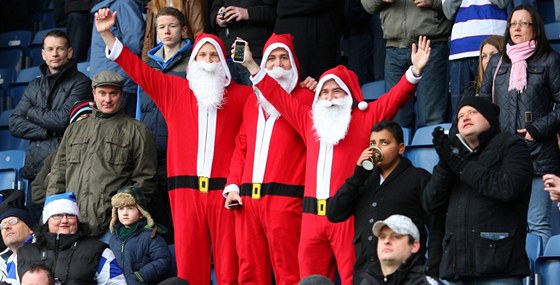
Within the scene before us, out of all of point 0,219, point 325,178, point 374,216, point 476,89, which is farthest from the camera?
point 0,219

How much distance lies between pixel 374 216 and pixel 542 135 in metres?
1.37

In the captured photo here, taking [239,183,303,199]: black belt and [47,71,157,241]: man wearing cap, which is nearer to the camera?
[239,183,303,199]: black belt

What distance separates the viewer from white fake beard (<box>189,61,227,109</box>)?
31.4 ft

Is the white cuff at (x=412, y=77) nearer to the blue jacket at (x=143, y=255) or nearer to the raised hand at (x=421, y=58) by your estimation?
the raised hand at (x=421, y=58)

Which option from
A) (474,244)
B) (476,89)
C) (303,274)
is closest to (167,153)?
(303,274)

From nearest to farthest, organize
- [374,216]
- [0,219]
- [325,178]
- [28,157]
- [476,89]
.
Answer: [374,216] < [325,178] < [476,89] < [0,219] < [28,157]

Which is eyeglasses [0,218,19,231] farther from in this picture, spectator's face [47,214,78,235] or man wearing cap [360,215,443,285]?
man wearing cap [360,215,443,285]

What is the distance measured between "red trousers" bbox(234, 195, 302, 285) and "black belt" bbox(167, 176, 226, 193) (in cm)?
32

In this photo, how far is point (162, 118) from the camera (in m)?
10.6

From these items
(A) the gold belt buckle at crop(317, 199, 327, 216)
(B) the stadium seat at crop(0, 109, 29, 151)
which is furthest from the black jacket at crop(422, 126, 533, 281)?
(B) the stadium seat at crop(0, 109, 29, 151)

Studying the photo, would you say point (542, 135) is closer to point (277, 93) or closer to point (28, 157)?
point (277, 93)

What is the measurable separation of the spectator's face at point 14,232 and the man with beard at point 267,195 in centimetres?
179

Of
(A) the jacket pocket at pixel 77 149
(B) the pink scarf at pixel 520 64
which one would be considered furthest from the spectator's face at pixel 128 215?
(B) the pink scarf at pixel 520 64

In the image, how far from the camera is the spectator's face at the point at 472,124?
765 cm
